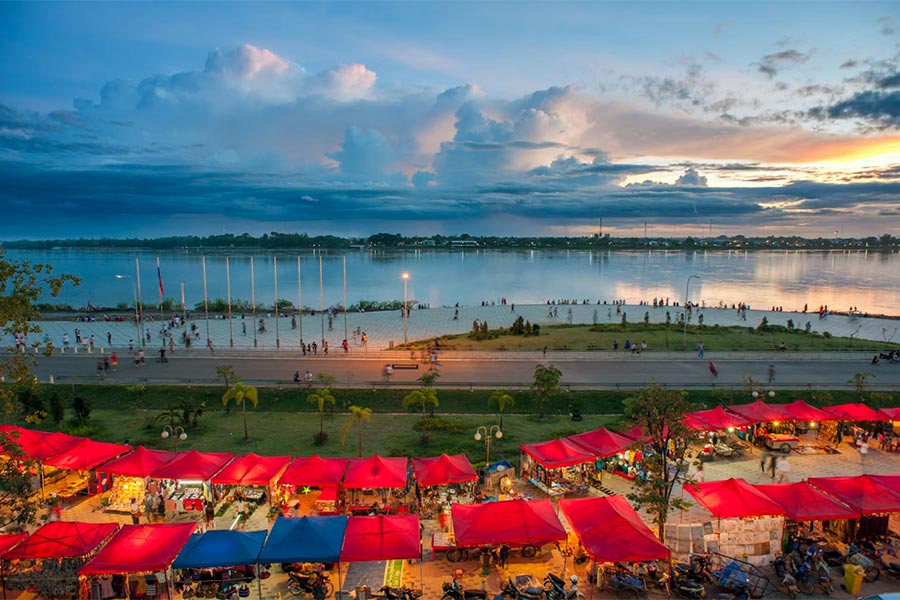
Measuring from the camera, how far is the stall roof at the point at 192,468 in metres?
18.8

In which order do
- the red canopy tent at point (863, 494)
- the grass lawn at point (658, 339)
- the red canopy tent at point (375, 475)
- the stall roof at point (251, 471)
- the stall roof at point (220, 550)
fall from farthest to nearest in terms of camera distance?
the grass lawn at point (658, 339), the stall roof at point (251, 471), the red canopy tent at point (375, 475), the red canopy tent at point (863, 494), the stall roof at point (220, 550)

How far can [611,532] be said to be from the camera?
47.8 ft

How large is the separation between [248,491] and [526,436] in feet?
44.4

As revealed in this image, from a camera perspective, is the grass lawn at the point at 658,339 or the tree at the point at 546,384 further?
the grass lawn at the point at 658,339

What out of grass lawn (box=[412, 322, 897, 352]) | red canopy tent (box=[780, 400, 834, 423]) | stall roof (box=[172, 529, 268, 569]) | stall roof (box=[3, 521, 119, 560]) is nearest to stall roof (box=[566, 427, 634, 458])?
red canopy tent (box=[780, 400, 834, 423])

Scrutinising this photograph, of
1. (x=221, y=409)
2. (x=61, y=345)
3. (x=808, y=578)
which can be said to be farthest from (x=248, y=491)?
(x=61, y=345)

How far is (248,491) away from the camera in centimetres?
2002

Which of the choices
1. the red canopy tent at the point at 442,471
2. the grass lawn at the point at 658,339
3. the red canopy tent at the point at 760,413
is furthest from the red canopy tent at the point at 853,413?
the red canopy tent at the point at 442,471

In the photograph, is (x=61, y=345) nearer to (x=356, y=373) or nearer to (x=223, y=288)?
(x=356, y=373)

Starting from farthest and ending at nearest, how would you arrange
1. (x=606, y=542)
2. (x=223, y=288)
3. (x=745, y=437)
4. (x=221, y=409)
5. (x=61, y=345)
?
(x=223, y=288)
(x=61, y=345)
(x=221, y=409)
(x=745, y=437)
(x=606, y=542)

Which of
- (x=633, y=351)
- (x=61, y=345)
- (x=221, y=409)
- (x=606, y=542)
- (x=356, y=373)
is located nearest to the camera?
(x=606, y=542)

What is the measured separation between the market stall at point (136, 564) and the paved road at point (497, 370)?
2038 cm

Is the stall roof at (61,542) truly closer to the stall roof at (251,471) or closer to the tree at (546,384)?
the stall roof at (251,471)

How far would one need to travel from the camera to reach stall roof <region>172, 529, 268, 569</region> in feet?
44.7
